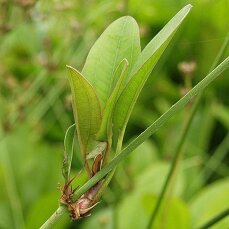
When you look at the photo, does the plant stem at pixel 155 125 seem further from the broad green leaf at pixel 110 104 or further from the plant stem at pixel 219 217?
the plant stem at pixel 219 217

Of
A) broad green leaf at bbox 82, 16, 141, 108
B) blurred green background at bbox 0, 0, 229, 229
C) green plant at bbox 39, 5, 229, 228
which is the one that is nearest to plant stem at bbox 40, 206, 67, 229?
green plant at bbox 39, 5, 229, 228

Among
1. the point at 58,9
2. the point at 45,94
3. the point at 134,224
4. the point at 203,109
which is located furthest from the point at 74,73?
the point at 203,109

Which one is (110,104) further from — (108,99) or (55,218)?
(55,218)

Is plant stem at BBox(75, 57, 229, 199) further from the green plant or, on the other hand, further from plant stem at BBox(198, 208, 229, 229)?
plant stem at BBox(198, 208, 229, 229)

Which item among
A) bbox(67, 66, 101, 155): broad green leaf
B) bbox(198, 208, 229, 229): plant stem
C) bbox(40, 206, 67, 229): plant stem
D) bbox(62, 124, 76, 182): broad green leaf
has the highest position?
bbox(67, 66, 101, 155): broad green leaf

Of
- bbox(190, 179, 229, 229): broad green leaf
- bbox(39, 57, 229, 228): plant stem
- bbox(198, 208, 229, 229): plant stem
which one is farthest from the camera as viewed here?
bbox(190, 179, 229, 229): broad green leaf

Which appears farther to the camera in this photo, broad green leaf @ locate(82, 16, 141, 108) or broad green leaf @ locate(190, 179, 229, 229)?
broad green leaf @ locate(190, 179, 229, 229)

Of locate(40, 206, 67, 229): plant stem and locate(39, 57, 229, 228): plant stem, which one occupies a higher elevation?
locate(39, 57, 229, 228): plant stem

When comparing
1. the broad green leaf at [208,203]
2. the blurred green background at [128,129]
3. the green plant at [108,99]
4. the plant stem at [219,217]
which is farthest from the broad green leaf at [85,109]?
the broad green leaf at [208,203]

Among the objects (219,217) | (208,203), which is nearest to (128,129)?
(208,203)
